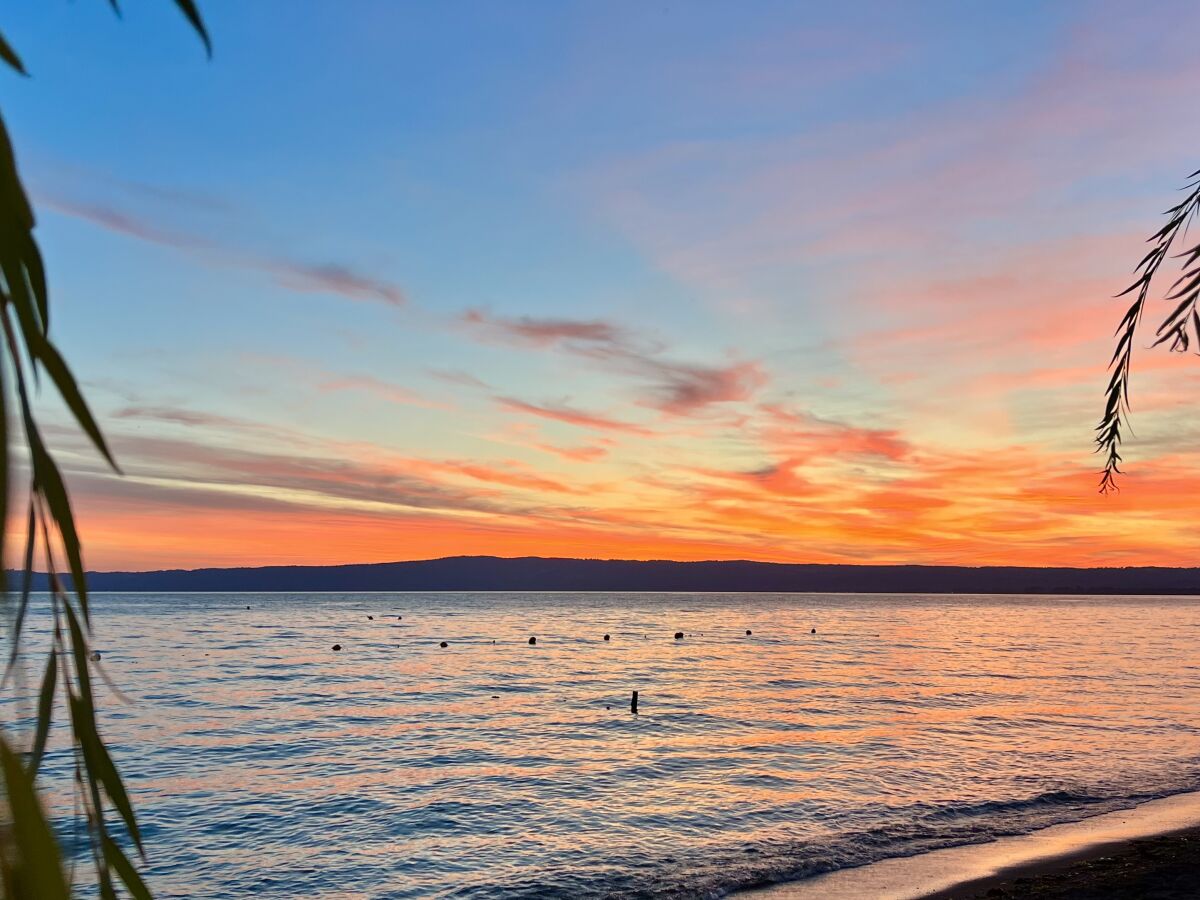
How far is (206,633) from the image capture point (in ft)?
350

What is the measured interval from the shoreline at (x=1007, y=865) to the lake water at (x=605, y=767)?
783 millimetres

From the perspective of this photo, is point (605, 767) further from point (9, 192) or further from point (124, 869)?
point (9, 192)

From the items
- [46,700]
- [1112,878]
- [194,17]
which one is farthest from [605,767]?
[194,17]

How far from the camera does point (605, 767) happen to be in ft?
89.4

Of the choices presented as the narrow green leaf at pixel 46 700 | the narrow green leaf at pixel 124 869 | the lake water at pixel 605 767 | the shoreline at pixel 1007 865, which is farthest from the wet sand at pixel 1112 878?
the narrow green leaf at pixel 46 700

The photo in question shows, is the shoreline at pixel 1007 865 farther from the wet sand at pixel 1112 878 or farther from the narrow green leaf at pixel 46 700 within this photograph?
the narrow green leaf at pixel 46 700

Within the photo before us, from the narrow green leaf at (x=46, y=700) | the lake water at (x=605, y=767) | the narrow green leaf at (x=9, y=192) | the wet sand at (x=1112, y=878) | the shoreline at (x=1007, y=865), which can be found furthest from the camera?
the lake water at (x=605, y=767)

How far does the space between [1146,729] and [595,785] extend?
24.6 meters

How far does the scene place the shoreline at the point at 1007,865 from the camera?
1474 cm

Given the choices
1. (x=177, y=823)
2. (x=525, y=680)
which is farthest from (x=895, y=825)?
(x=525, y=680)

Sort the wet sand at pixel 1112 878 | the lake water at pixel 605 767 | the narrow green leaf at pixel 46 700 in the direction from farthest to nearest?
the lake water at pixel 605 767 < the wet sand at pixel 1112 878 < the narrow green leaf at pixel 46 700

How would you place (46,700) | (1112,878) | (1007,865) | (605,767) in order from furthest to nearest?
(605,767) → (1007,865) → (1112,878) → (46,700)

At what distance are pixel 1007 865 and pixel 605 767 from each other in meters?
13.6

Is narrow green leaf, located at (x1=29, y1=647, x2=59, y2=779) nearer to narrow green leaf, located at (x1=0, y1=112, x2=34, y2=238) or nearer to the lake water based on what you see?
the lake water
